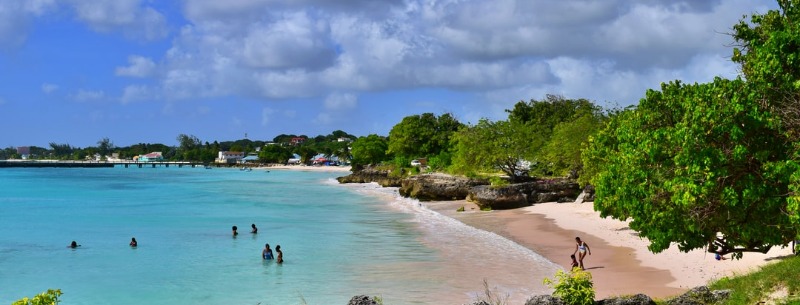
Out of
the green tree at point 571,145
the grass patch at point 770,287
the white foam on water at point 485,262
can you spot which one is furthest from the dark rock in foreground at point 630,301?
the green tree at point 571,145

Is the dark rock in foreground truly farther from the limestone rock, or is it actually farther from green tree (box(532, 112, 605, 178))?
green tree (box(532, 112, 605, 178))

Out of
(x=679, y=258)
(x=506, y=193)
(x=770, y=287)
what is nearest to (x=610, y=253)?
(x=679, y=258)

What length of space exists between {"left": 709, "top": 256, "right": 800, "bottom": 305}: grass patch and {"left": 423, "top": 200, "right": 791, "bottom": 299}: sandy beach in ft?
14.2

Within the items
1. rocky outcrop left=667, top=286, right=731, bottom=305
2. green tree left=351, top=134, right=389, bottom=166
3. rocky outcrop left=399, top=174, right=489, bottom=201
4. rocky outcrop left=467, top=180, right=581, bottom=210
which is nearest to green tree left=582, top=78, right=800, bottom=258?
rocky outcrop left=667, top=286, right=731, bottom=305

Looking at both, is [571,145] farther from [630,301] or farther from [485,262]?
[630,301]

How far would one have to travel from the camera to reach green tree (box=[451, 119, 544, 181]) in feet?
195

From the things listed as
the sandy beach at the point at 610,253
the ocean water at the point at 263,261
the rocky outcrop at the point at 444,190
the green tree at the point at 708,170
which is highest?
the green tree at the point at 708,170

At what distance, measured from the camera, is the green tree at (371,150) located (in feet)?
414

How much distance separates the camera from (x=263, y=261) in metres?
27.8

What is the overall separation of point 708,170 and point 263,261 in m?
20.0

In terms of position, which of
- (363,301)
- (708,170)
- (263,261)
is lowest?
(263,261)

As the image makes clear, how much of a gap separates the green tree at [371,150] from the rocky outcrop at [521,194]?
247ft

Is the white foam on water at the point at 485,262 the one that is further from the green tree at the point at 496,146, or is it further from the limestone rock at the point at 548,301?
the green tree at the point at 496,146

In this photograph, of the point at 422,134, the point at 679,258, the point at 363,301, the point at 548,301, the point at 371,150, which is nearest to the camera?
the point at 363,301
